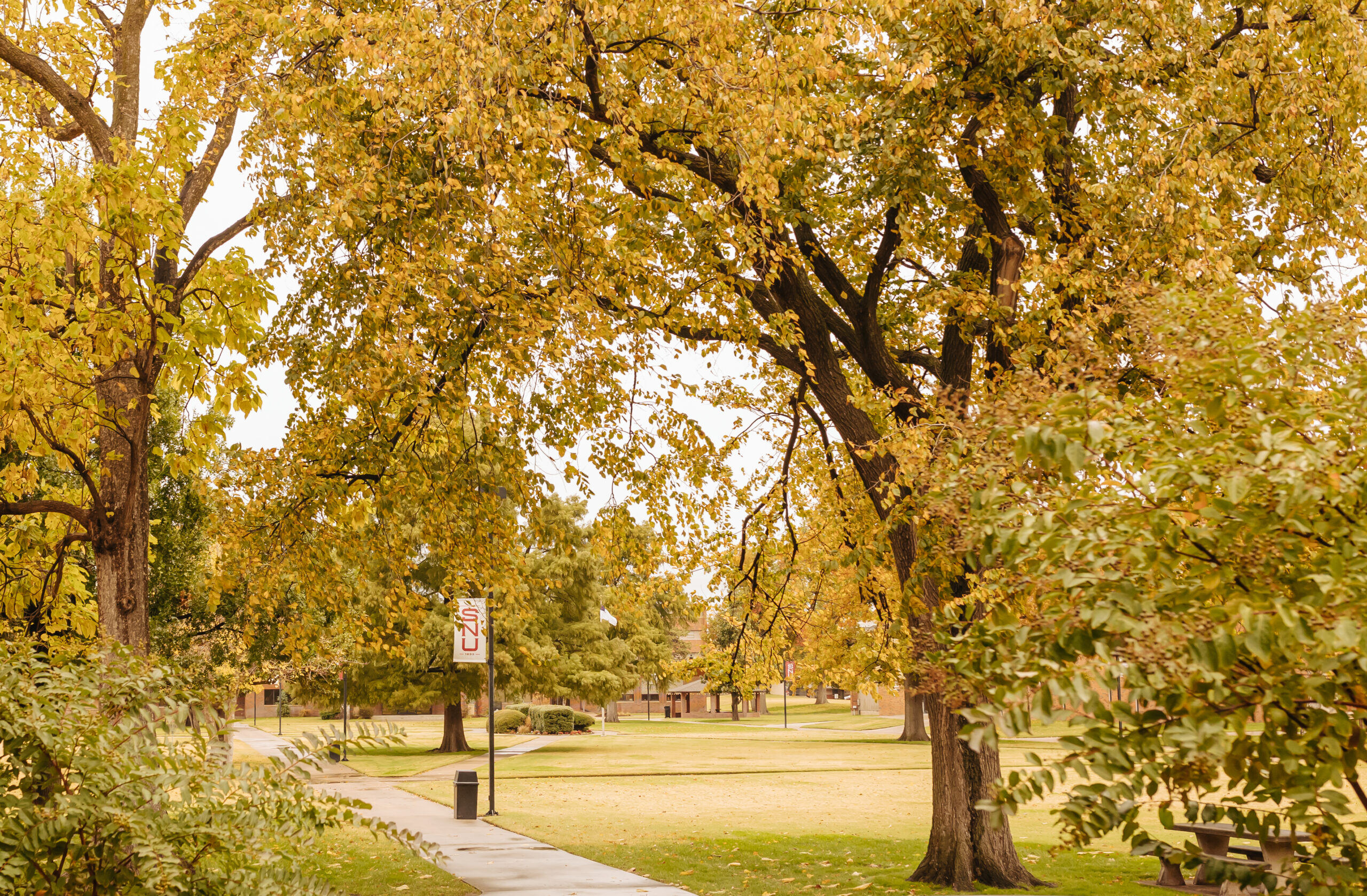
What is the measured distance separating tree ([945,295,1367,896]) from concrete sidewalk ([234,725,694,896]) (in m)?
3.19

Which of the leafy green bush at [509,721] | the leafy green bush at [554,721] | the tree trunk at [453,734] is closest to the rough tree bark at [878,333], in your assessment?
the tree trunk at [453,734]

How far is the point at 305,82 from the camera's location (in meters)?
9.82

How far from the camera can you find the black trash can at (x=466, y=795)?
56.4ft

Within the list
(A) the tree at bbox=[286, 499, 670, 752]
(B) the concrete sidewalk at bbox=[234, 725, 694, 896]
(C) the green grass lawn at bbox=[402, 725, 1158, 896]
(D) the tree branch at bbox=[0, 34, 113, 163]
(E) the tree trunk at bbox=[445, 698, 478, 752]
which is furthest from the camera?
(E) the tree trunk at bbox=[445, 698, 478, 752]

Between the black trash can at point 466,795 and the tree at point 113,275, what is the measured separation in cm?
753

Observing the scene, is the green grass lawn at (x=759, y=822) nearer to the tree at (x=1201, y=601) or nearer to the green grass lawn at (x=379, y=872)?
the green grass lawn at (x=379, y=872)

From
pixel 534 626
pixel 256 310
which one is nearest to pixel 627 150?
A: pixel 256 310

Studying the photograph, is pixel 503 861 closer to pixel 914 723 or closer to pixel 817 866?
pixel 817 866

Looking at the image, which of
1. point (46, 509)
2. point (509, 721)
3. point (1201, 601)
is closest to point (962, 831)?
point (46, 509)

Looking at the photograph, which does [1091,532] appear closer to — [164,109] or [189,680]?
[189,680]

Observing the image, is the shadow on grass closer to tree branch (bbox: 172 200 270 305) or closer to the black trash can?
the black trash can

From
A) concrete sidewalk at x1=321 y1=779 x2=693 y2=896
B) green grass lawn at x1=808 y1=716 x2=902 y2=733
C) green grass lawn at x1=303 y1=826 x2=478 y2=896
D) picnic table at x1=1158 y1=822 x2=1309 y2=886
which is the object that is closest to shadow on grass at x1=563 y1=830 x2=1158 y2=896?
picnic table at x1=1158 y1=822 x2=1309 y2=886

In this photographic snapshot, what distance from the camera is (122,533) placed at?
8.81 meters

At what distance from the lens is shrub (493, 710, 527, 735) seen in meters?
54.9
